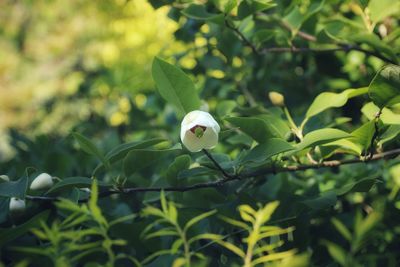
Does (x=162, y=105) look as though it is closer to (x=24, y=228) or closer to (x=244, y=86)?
(x=244, y=86)

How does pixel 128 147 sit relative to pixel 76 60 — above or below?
above

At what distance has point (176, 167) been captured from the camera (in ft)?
2.97

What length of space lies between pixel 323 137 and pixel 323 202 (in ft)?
0.43

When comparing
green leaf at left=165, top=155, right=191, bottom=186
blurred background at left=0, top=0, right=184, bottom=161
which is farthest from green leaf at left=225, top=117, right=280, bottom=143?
blurred background at left=0, top=0, right=184, bottom=161

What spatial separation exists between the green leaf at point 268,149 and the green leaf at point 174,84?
12cm

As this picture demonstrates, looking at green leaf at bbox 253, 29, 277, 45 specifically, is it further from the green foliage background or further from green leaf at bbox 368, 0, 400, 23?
green leaf at bbox 368, 0, 400, 23

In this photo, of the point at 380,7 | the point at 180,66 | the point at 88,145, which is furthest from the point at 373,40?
the point at 180,66

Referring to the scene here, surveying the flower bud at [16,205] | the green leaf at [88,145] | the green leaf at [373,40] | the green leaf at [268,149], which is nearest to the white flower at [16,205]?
the flower bud at [16,205]

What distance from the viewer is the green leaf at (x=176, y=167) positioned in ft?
2.93

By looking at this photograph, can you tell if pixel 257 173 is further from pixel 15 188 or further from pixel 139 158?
pixel 15 188

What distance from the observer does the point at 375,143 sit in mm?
892

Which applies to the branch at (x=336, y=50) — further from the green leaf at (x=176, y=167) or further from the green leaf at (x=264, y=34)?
the green leaf at (x=176, y=167)

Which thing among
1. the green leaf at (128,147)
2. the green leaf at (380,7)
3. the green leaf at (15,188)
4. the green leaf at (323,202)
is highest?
the green leaf at (380,7)

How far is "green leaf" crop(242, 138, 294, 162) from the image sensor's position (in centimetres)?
81
